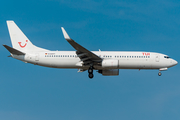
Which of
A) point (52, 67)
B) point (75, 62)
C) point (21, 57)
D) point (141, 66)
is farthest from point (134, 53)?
point (21, 57)

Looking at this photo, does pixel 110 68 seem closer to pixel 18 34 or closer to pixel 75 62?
pixel 75 62

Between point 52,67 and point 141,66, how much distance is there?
13.7 meters

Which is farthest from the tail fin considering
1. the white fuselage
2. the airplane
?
the white fuselage

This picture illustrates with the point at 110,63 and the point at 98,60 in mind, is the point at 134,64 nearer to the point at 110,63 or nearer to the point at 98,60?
the point at 110,63

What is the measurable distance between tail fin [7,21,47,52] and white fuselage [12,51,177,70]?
239cm

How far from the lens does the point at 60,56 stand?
45.6m

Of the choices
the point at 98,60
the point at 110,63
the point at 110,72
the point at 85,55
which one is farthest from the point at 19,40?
the point at 110,72

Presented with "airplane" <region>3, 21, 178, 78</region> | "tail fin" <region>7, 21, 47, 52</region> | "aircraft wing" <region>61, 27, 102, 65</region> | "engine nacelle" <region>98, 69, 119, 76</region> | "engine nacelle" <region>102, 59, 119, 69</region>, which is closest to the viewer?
"aircraft wing" <region>61, 27, 102, 65</region>

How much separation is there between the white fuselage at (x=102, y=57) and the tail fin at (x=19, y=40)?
239cm

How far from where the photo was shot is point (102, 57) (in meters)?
45.7

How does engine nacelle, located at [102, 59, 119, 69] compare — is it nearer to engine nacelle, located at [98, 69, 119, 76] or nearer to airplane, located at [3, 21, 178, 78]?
airplane, located at [3, 21, 178, 78]

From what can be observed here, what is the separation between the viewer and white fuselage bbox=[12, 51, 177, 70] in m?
45.3

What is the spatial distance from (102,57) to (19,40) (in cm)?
1384

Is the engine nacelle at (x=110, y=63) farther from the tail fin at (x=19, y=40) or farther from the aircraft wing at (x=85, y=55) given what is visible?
the tail fin at (x=19, y=40)
